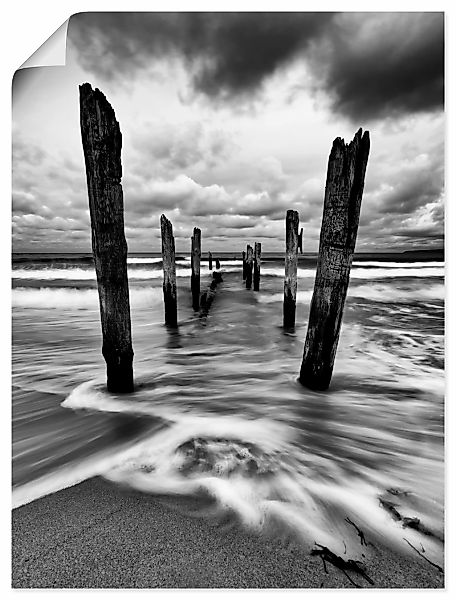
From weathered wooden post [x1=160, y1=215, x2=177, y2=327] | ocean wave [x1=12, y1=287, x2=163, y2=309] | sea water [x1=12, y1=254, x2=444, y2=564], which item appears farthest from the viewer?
ocean wave [x1=12, y1=287, x2=163, y2=309]

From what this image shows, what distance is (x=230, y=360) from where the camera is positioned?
13.1 ft

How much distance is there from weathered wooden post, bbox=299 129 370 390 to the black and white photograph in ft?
0.04

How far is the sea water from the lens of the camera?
1512 millimetres

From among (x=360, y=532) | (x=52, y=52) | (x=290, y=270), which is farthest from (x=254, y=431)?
(x=290, y=270)

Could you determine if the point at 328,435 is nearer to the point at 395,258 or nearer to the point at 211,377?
the point at 211,377

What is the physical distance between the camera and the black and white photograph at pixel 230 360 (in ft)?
4.21

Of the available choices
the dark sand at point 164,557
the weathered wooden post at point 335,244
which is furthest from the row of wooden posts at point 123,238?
the dark sand at point 164,557

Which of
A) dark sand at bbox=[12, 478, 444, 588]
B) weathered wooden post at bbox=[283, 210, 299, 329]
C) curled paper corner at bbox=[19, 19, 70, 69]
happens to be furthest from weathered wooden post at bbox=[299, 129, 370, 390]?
weathered wooden post at bbox=[283, 210, 299, 329]

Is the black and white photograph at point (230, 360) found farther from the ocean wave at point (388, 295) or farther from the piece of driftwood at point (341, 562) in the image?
the ocean wave at point (388, 295)

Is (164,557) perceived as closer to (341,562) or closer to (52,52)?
(341,562)

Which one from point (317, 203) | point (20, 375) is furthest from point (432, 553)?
point (20, 375)

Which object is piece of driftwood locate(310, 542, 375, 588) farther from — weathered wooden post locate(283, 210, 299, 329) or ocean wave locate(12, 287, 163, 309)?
ocean wave locate(12, 287, 163, 309)

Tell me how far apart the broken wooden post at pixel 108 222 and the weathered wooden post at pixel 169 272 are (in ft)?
10.7

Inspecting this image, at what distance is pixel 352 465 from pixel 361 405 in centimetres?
88
